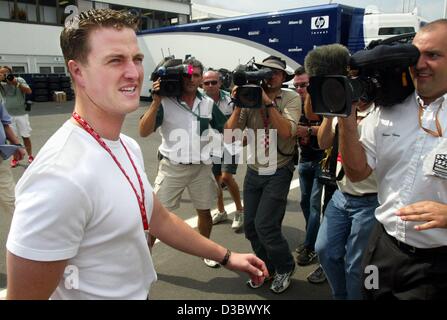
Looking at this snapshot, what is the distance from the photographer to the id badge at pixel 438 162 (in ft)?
5.78

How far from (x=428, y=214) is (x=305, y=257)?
2.40 metres

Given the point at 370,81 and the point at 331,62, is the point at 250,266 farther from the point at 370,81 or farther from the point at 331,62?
the point at 331,62

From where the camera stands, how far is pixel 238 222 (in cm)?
483

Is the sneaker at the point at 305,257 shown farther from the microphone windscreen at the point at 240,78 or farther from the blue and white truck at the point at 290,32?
the blue and white truck at the point at 290,32

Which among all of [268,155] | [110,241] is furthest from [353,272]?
[110,241]

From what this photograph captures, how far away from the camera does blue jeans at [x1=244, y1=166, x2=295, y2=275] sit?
332 centimetres

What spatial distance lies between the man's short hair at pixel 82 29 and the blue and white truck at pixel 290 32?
12208 millimetres

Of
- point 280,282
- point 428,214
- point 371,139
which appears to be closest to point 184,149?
point 280,282

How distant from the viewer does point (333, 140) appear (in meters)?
2.76

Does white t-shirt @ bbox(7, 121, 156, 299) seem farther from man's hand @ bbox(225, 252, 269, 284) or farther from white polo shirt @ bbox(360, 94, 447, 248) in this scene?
white polo shirt @ bbox(360, 94, 447, 248)

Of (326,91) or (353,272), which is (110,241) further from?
(353,272)

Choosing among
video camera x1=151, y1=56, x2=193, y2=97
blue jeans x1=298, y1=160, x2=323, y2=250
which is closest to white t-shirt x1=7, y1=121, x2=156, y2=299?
video camera x1=151, y1=56, x2=193, y2=97

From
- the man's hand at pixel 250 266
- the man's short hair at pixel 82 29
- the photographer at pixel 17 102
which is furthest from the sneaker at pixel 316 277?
the photographer at pixel 17 102
